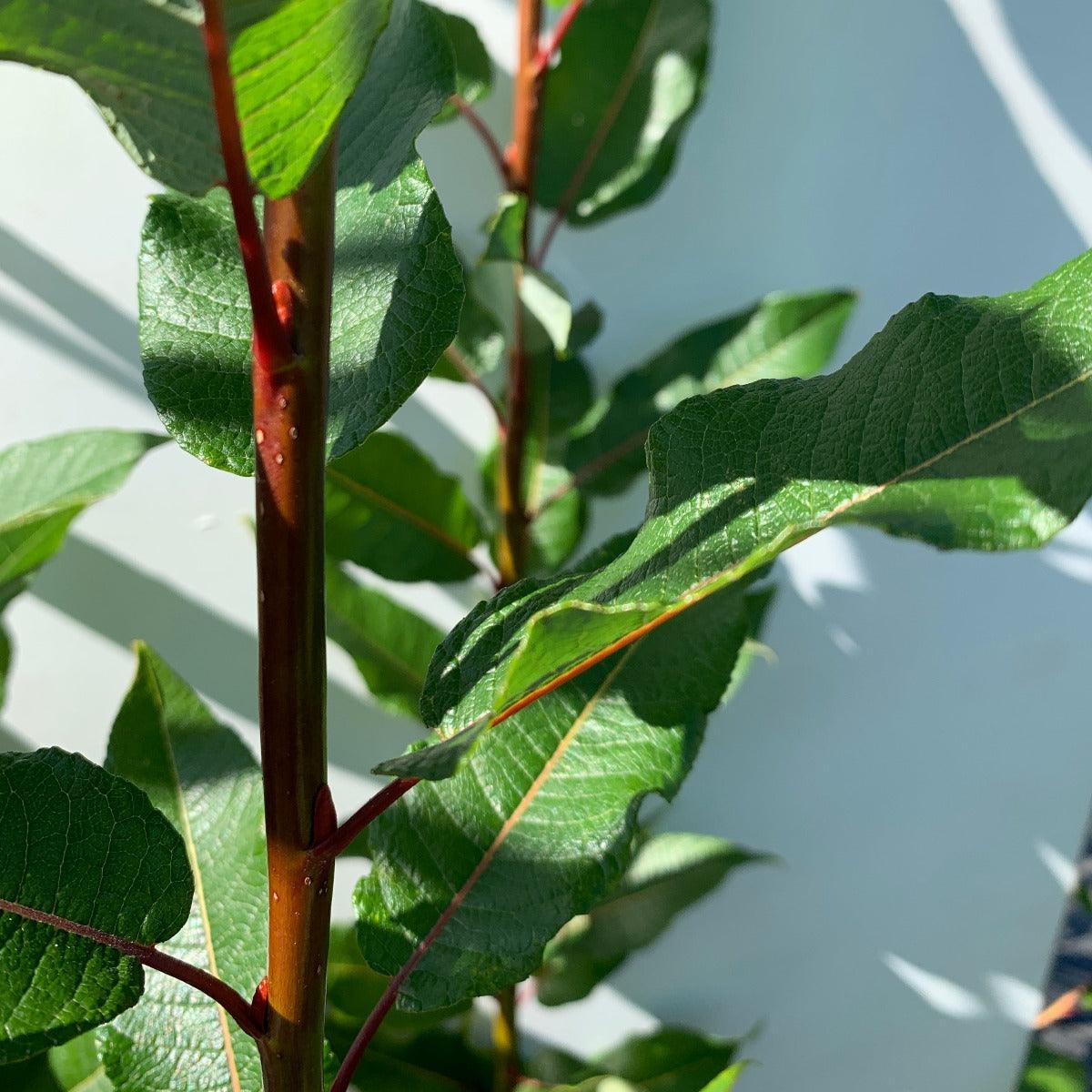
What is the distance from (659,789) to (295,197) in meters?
0.28

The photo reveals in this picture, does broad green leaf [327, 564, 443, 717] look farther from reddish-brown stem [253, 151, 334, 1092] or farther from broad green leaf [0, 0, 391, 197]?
broad green leaf [0, 0, 391, 197]

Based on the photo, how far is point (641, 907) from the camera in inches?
34.7

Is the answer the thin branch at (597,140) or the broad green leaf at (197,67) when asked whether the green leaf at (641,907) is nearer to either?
the thin branch at (597,140)

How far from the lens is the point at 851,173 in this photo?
2.80 feet

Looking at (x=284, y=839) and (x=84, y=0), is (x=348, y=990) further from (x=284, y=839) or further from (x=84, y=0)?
(x=84, y=0)

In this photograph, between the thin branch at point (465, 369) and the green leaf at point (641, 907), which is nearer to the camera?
the thin branch at point (465, 369)

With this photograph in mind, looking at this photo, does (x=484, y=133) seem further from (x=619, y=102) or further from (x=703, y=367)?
(x=703, y=367)

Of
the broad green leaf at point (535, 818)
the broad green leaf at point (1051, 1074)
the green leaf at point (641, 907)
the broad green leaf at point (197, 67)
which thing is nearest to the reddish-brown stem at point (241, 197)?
the broad green leaf at point (197, 67)

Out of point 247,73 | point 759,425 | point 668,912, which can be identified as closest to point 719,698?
point 759,425

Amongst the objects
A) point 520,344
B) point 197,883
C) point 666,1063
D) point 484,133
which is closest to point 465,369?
point 520,344

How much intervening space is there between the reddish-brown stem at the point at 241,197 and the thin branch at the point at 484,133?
46cm

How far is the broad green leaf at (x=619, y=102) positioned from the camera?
74cm

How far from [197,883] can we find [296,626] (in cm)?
27

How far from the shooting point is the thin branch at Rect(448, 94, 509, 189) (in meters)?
0.71
